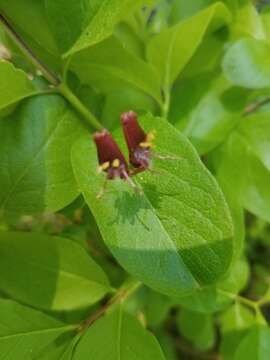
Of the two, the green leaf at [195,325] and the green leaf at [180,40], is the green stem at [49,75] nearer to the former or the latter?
the green leaf at [180,40]

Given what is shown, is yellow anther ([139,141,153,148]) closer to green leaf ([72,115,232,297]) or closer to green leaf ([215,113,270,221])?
green leaf ([72,115,232,297])

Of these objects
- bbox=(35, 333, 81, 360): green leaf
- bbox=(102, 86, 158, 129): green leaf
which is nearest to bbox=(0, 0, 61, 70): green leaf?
bbox=(102, 86, 158, 129): green leaf

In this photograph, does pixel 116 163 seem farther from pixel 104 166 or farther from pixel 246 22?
pixel 246 22

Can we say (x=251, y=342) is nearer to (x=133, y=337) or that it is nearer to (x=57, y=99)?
(x=133, y=337)

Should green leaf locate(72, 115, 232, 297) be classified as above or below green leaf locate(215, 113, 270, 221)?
above

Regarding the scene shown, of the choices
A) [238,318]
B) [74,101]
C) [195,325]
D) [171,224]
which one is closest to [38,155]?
[74,101]

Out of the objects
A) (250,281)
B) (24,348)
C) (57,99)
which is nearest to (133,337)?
(24,348)
